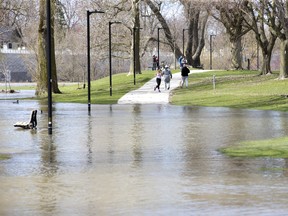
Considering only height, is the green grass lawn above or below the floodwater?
above

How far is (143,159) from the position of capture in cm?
1908

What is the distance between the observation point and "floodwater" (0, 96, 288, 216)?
12.9m

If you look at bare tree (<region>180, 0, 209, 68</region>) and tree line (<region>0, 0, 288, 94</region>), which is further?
bare tree (<region>180, 0, 209, 68</region>)

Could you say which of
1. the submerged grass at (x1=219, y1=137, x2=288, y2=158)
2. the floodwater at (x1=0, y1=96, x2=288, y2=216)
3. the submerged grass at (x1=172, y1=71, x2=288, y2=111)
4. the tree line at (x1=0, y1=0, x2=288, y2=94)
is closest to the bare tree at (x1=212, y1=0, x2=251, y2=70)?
the tree line at (x1=0, y1=0, x2=288, y2=94)

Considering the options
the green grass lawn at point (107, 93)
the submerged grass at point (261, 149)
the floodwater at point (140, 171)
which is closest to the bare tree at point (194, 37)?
the green grass lawn at point (107, 93)

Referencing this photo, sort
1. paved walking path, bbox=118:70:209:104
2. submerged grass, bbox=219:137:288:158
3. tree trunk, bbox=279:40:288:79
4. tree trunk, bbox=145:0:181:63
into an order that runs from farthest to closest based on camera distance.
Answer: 1. tree trunk, bbox=145:0:181:63
2. tree trunk, bbox=279:40:288:79
3. paved walking path, bbox=118:70:209:104
4. submerged grass, bbox=219:137:288:158

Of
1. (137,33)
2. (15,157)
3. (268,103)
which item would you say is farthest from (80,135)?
(137,33)

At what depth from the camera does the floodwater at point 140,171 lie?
1291 cm

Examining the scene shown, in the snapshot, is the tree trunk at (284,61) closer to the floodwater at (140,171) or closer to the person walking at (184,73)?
the person walking at (184,73)

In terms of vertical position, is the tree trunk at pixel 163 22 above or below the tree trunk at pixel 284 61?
above

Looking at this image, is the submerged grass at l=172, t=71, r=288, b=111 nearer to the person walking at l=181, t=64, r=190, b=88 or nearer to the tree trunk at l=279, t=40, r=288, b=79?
the tree trunk at l=279, t=40, r=288, b=79

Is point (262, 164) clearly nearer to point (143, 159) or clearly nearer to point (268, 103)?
point (143, 159)

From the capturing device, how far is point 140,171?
1691 cm

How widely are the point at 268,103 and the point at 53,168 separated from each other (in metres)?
25.8
